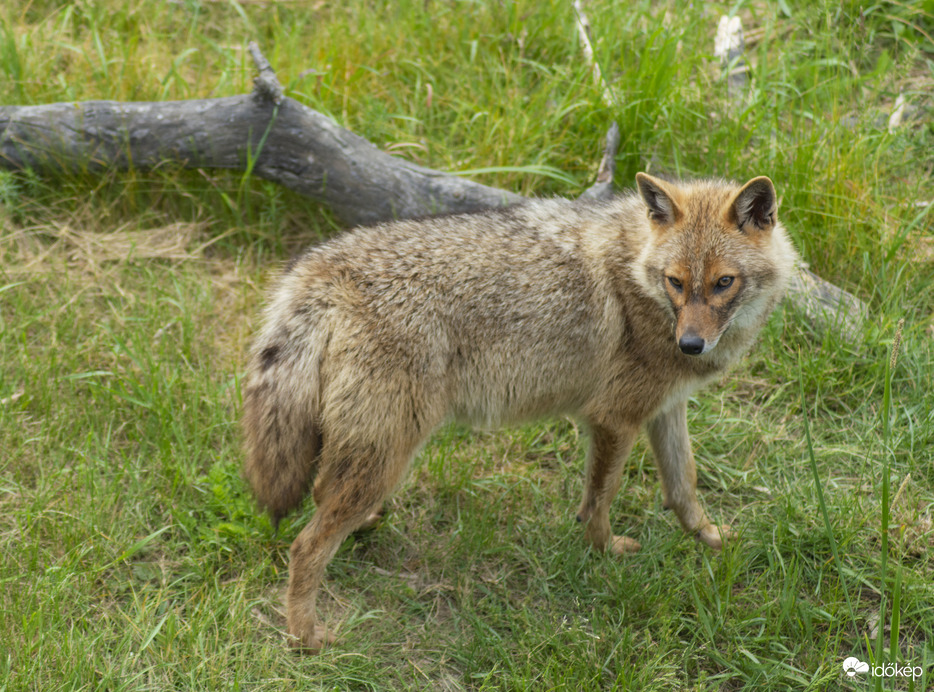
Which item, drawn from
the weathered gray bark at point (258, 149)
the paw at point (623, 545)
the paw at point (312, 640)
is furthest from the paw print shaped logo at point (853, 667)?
the weathered gray bark at point (258, 149)

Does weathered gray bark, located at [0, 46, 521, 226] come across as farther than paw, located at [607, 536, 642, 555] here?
Yes

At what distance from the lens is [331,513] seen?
3875mm

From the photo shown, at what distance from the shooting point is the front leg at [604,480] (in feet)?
14.1

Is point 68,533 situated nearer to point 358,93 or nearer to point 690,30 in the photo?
point 358,93

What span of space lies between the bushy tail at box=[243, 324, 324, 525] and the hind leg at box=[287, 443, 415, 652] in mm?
118

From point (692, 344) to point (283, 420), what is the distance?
187 centimetres

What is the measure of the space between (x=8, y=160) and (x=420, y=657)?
455 cm

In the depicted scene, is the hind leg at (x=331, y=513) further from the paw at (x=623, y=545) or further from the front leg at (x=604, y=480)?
the paw at (x=623, y=545)

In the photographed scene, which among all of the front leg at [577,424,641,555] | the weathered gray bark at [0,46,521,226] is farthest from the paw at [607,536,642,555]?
the weathered gray bark at [0,46,521,226]

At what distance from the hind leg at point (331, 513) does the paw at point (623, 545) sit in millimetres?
1322

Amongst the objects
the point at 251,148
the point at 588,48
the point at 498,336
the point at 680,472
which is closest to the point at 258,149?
the point at 251,148

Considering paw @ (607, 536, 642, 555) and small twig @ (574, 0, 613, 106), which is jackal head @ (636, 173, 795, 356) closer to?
paw @ (607, 536, 642, 555)

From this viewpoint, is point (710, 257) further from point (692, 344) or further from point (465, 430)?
point (465, 430)

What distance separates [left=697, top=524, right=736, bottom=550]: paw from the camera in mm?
4582
